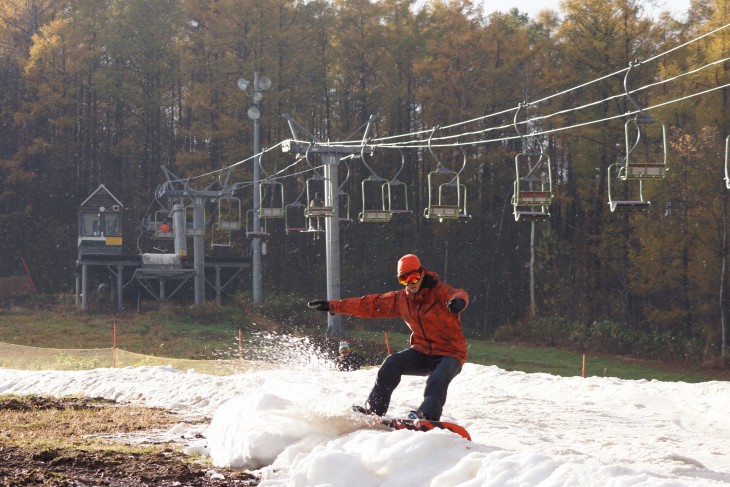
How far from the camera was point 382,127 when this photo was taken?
62125 mm

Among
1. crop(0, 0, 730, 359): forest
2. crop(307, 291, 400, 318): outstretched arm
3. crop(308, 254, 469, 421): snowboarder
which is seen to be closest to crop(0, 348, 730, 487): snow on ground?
crop(308, 254, 469, 421): snowboarder

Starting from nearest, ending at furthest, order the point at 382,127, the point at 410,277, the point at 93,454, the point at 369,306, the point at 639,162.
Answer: the point at 410,277
the point at 93,454
the point at 369,306
the point at 639,162
the point at 382,127

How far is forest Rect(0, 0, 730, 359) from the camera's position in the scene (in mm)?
47562

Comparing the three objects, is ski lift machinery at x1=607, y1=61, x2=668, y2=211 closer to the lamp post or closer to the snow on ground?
the snow on ground

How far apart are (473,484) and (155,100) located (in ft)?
183

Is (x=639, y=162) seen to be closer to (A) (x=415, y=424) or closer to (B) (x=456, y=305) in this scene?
(B) (x=456, y=305)

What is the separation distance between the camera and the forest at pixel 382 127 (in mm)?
47562

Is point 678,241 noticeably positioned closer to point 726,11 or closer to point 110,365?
point 726,11

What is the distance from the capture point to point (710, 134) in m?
40.5

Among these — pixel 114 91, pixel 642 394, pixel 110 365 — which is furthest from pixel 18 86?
pixel 642 394

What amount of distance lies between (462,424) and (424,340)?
2.32 metres

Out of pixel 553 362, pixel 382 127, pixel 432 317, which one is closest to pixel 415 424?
pixel 432 317

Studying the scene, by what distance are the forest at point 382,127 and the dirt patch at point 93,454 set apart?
30697mm

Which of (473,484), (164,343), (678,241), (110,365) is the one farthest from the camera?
(678,241)
